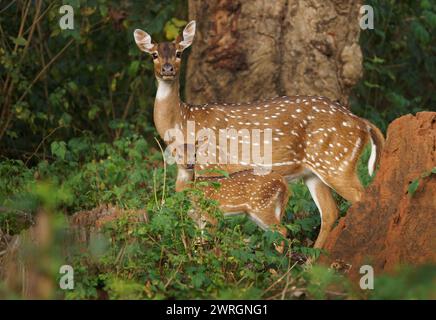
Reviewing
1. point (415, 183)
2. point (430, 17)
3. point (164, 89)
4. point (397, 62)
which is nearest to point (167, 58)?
point (164, 89)

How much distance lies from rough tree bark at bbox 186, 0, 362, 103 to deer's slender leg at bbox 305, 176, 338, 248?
201 cm

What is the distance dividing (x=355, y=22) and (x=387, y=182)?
4090 millimetres

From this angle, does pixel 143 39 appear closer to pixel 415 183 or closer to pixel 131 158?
pixel 131 158

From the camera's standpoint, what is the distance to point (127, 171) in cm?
1082

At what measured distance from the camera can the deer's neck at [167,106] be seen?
977cm

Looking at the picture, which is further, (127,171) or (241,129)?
(127,171)

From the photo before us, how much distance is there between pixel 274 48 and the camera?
11445mm

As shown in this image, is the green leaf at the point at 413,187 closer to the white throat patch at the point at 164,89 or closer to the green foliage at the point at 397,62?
the white throat patch at the point at 164,89

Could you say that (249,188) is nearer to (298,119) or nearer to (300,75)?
(298,119)

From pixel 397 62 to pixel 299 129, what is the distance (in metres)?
6.39

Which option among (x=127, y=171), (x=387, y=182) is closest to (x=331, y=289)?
(x=387, y=182)

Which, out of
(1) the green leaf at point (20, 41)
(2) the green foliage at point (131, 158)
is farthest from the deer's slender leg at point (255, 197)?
(1) the green leaf at point (20, 41)

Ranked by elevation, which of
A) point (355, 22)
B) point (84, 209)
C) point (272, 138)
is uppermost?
point (355, 22)

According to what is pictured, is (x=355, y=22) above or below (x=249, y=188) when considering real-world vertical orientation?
above
